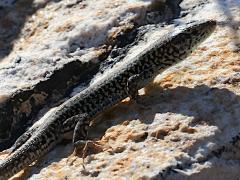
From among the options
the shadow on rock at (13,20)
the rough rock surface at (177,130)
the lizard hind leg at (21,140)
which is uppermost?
the shadow on rock at (13,20)

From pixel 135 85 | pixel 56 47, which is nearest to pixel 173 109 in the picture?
pixel 135 85

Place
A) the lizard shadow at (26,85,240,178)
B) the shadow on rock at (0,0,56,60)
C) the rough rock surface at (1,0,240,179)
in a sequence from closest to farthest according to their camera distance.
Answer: the rough rock surface at (1,0,240,179)
the lizard shadow at (26,85,240,178)
the shadow on rock at (0,0,56,60)

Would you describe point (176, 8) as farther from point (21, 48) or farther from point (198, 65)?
point (21, 48)

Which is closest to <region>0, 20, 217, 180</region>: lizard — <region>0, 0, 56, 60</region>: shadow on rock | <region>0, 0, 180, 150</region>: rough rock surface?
<region>0, 0, 180, 150</region>: rough rock surface

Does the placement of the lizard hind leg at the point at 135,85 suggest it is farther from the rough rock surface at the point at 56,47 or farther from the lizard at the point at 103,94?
the rough rock surface at the point at 56,47

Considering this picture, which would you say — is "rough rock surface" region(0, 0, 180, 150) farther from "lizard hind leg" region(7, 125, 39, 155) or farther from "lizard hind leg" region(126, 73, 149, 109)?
"lizard hind leg" region(126, 73, 149, 109)

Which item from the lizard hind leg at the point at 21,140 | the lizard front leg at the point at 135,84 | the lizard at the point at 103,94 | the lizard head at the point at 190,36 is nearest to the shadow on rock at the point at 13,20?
the lizard hind leg at the point at 21,140
